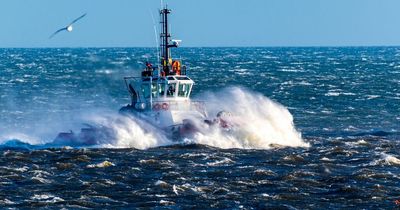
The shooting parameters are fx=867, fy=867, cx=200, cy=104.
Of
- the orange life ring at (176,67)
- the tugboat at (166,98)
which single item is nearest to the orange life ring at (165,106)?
the tugboat at (166,98)

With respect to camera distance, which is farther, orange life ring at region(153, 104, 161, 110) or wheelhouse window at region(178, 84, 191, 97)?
wheelhouse window at region(178, 84, 191, 97)

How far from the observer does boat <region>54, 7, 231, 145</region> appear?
50312mm

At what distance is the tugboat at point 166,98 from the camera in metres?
50.8

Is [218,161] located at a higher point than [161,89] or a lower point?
lower

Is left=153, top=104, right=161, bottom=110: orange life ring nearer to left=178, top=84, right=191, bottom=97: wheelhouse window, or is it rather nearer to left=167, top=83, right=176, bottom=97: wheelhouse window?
left=167, top=83, right=176, bottom=97: wheelhouse window

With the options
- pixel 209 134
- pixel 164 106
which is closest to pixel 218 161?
pixel 209 134

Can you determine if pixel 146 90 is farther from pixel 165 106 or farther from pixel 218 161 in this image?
pixel 218 161

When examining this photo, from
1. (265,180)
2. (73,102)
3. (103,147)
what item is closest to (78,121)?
(103,147)

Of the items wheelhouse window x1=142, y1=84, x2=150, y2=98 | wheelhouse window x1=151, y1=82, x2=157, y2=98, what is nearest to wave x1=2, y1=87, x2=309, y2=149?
wheelhouse window x1=142, y1=84, x2=150, y2=98

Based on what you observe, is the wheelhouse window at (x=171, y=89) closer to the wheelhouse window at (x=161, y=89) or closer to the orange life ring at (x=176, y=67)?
the wheelhouse window at (x=161, y=89)

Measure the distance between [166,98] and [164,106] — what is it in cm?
73

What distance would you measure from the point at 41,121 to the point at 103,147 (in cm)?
2064

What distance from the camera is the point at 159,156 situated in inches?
1781

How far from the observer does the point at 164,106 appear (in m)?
52.1
